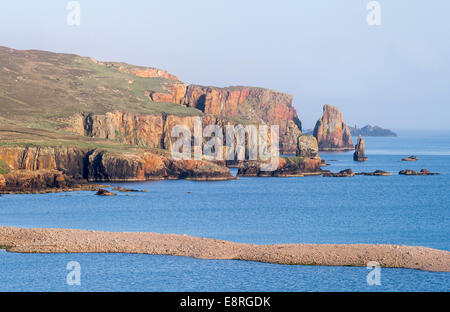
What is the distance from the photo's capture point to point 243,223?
79000 mm

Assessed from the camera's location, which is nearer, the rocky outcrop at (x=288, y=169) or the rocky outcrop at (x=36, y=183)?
the rocky outcrop at (x=36, y=183)

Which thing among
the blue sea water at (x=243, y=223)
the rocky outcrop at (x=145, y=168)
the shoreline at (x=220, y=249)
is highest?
the rocky outcrop at (x=145, y=168)

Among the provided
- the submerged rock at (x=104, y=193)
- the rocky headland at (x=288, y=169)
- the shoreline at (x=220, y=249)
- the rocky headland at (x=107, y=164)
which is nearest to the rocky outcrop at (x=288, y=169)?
the rocky headland at (x=288, y=169)

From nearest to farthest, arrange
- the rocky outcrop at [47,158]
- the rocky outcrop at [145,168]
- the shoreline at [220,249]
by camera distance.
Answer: the shoreline at [220,249], the rocky outcrop at [47,158], the rocky outcrop at [145,168]

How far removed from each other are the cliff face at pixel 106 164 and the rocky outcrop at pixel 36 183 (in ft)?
12.3

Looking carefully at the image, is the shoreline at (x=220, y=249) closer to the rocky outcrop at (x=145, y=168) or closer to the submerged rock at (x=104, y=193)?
the submerged rock at (x=104, y=193)

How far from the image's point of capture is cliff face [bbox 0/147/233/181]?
5039 inches

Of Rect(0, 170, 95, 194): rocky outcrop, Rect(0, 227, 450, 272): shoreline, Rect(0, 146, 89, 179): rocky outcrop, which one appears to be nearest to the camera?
Rect(0, 227, 450, 272): shoreline

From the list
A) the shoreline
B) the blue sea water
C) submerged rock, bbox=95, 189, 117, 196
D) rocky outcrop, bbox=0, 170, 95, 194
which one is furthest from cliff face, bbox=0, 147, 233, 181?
the shoreline

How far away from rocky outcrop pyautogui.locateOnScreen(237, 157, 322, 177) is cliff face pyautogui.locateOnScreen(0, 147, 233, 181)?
1219 centimetres

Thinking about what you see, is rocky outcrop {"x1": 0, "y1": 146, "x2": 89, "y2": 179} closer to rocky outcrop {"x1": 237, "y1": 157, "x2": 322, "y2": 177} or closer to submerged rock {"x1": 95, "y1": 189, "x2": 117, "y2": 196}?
submerged rock {"x1": 95, "y1": 189, "x2": 117, "y2": 196}

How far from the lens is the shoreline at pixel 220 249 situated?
47875 millimetres
